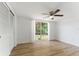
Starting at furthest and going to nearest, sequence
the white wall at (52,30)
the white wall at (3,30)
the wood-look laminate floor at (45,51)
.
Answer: the white wall at (52,30)
the wood-look laminate floor at (45,51)
the white wall at (3,30)

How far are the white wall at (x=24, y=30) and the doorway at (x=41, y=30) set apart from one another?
1.73 meters

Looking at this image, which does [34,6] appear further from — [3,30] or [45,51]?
[45,51]

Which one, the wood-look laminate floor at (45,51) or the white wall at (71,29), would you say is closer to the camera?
the wood-look laminate floor at (45,51)

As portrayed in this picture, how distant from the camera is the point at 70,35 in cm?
665

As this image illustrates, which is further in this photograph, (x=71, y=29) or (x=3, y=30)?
(x=71, y=29)

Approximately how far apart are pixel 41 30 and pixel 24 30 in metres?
2.56

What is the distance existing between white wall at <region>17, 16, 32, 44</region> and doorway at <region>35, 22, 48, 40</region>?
1735 mm

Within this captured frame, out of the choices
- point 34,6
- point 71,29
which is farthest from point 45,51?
point 71,29

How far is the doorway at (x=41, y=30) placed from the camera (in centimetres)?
922

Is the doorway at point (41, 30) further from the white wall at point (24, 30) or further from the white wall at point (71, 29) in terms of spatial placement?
the white wall at point (71, 29)

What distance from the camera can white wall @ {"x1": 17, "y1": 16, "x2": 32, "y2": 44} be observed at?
22.8 feet

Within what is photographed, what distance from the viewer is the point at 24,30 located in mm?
7207

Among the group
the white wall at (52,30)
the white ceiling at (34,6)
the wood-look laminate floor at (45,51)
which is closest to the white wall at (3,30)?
the white ceiling at (34,6)

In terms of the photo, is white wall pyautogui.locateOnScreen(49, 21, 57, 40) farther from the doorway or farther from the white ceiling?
the white ceiling
